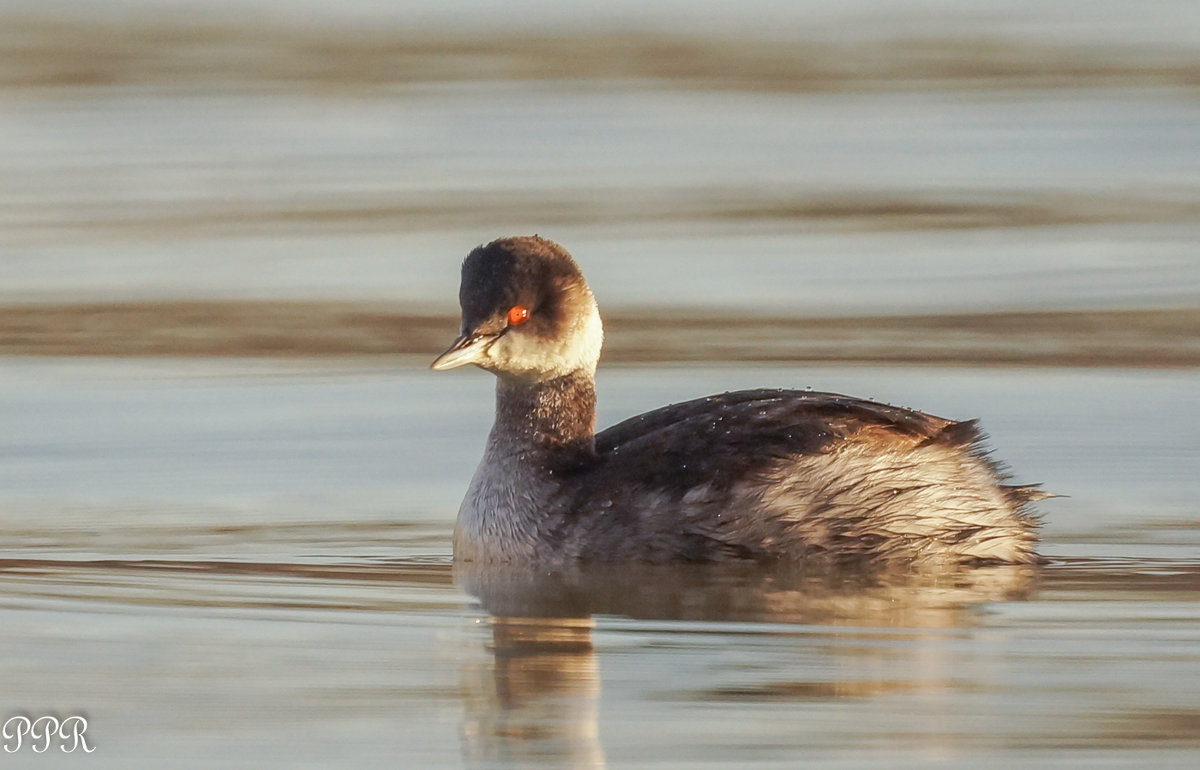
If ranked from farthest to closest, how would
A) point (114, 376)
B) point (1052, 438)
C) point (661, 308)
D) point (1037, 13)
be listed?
point (1037, 13) < point (661, 308) < point (114, 376) < point (1052, 438)

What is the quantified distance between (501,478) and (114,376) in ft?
10.4

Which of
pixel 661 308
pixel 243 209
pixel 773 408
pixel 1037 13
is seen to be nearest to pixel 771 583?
pixel 773 408

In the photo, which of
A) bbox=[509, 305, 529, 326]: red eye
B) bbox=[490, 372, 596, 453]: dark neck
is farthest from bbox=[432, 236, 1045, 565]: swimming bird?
bbox=[490, 372, 596, 453]: dark neck

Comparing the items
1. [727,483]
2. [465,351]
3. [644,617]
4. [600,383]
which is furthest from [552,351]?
[600,383]

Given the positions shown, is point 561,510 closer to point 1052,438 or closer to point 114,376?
point 1052,438

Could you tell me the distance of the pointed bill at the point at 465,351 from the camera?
29.2 ft

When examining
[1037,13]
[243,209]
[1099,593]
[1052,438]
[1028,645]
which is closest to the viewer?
[1028,645]

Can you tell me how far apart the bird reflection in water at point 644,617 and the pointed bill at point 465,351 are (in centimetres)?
71

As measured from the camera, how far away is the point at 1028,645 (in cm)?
757

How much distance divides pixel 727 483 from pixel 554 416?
81 centimetres

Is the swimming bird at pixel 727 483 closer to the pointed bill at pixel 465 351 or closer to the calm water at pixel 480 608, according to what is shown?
the pointed bill at pixel 465 351

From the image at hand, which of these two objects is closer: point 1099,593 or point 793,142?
point 1099,593

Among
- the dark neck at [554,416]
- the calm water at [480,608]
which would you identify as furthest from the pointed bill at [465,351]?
the calm water at [480,608]

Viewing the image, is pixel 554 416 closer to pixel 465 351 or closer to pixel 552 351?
pixel 552 351
